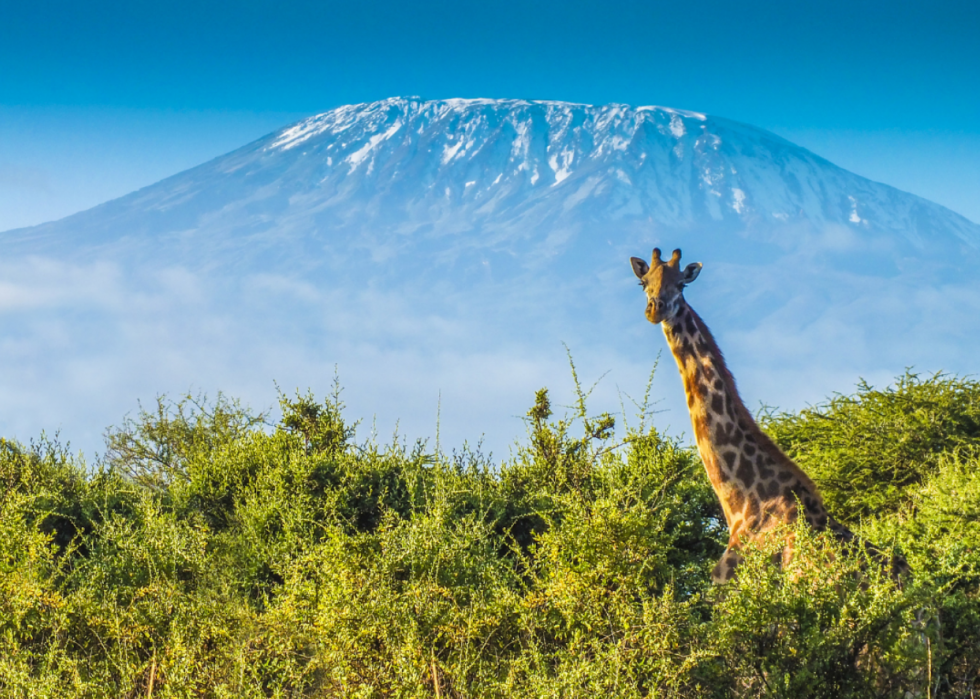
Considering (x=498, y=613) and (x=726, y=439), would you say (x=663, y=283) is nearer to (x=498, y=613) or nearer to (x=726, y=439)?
(x=726, y=439)

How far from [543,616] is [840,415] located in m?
11.8

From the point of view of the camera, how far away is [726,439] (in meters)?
9.45

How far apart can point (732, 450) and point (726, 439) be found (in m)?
0.12

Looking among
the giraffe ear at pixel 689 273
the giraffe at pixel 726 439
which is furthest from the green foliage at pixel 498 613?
the giraffe ear at pixel 689 273

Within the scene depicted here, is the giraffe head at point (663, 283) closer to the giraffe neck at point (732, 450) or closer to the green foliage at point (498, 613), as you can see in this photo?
the giraffe neck at point (732, 450)

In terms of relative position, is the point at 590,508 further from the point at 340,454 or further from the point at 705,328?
the point at 340,454

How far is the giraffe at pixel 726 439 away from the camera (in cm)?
895

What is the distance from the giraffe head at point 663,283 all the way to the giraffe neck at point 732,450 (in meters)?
0.16

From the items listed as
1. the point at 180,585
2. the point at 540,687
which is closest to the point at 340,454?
the point at 180,585

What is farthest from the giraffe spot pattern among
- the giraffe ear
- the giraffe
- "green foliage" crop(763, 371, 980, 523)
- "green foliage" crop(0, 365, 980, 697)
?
"green foliage" crop(763, 371, 980, 523)

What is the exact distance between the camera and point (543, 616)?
23.1 ft

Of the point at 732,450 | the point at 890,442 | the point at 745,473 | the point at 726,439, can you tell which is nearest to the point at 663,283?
the point at 726,439

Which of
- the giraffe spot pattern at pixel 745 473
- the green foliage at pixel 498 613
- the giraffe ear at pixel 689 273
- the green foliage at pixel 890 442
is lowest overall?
the green foliage at pixel 498 613

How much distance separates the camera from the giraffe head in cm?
955
